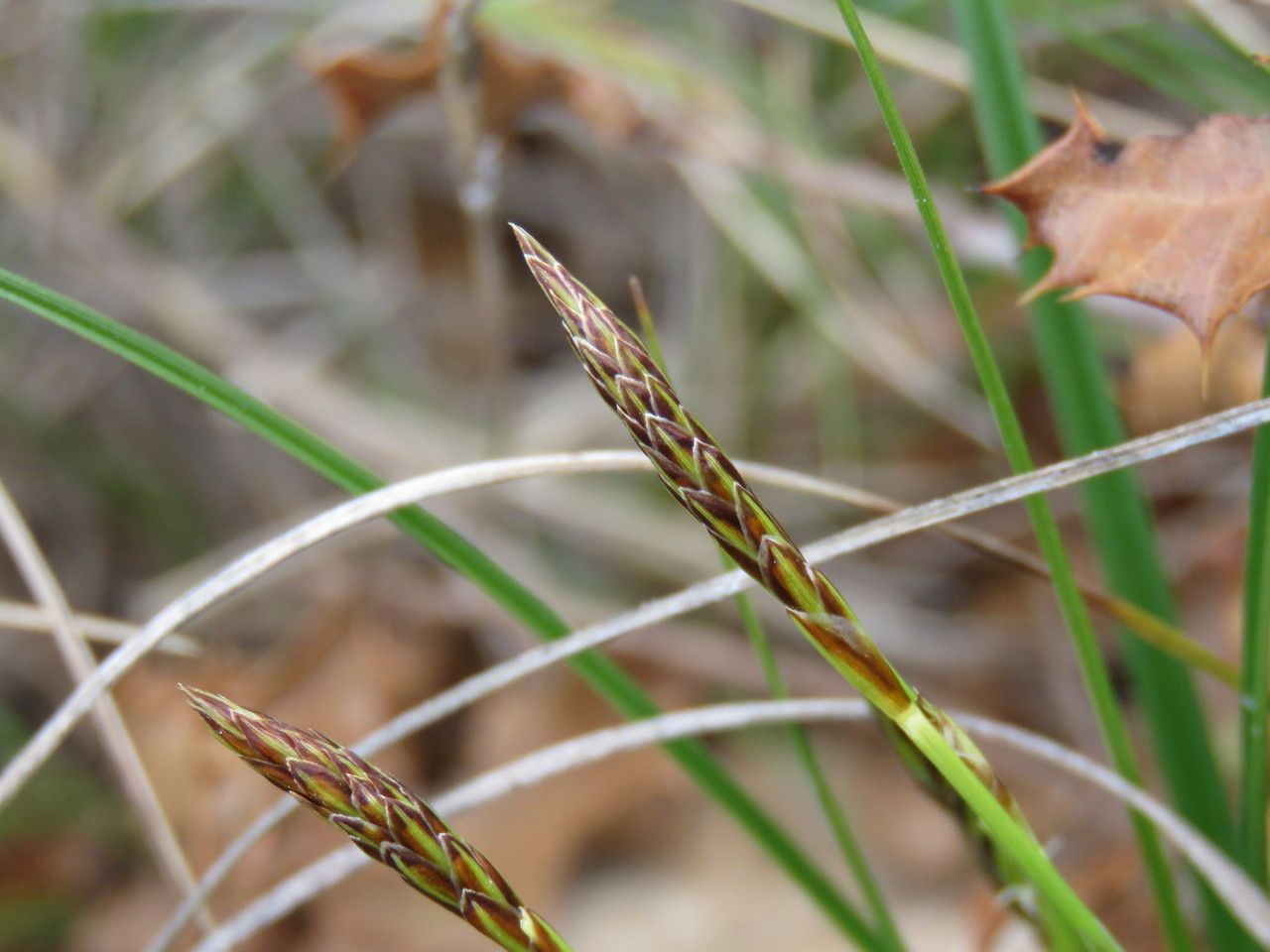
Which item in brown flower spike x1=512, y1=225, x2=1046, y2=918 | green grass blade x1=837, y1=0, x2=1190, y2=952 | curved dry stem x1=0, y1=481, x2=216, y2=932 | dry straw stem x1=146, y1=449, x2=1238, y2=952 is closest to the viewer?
brown flower spike x1=512, y1=225, x2=1046, y2=918

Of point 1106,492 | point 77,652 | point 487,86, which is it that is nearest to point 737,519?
point 1106,492

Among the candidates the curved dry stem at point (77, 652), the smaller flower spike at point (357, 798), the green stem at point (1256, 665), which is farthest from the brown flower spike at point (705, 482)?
the curved dry stem at point (77, 652)

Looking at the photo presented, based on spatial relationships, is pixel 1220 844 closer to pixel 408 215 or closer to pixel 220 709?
pixel 220 709

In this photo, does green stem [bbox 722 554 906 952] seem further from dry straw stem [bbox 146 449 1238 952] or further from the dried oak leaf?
the dried oak leaf

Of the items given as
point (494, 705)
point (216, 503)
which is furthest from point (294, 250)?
point (494, 705)

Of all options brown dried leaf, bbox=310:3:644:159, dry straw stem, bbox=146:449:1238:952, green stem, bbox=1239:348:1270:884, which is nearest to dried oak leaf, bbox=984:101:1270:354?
green stem, bbox=1239:348:1270:884

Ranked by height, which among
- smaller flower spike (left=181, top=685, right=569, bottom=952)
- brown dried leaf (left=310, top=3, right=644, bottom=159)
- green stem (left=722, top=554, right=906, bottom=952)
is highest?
brown dried leaf (left=310, top=3, right=644, bottom=159)
